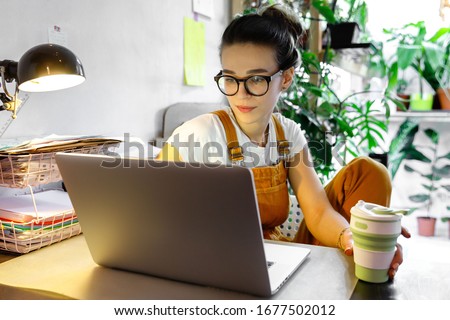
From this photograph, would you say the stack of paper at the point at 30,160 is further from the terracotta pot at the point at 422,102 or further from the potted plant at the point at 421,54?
the terracotta pot at the point at 422,102

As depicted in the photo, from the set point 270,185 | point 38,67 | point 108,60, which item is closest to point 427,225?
point 270,185

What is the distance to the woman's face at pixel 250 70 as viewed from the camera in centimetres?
99

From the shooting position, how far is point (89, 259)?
0.75m

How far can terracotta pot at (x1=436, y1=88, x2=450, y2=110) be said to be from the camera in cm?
259

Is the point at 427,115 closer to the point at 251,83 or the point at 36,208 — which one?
the point at 251,83

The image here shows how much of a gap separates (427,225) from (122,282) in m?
2.62

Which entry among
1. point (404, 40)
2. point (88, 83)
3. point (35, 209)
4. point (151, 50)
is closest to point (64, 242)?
point (35, 209)

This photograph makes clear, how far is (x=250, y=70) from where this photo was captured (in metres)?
0.99

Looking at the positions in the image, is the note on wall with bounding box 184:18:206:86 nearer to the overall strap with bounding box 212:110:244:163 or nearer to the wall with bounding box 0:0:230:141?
the wall with bounding box 0:0:230:141

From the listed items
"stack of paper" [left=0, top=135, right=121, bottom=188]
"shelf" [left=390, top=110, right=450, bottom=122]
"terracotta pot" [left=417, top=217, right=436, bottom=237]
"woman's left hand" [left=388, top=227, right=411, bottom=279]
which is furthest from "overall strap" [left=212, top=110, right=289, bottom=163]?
"terracotta pot" [left=417, top=217, right=436, bottom=237]

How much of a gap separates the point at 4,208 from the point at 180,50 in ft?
3.39

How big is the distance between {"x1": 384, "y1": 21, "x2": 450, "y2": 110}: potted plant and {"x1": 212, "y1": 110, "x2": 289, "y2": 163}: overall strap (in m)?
1.63

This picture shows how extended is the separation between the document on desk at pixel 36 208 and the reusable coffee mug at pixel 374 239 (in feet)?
1.96

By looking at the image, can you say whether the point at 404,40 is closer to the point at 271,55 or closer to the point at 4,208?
the point at 271,55
